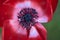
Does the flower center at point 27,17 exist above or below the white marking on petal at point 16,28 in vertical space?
above

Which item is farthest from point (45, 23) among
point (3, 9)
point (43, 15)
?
point (3, 9)

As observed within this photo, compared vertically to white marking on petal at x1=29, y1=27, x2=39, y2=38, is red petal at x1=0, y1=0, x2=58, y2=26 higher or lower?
higher

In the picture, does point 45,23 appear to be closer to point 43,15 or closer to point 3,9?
point 43,15

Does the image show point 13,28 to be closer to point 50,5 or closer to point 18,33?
point 18,33

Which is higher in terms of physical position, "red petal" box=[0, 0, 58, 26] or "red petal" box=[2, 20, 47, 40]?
"red petal" box=[0, 0, 58, 26]
